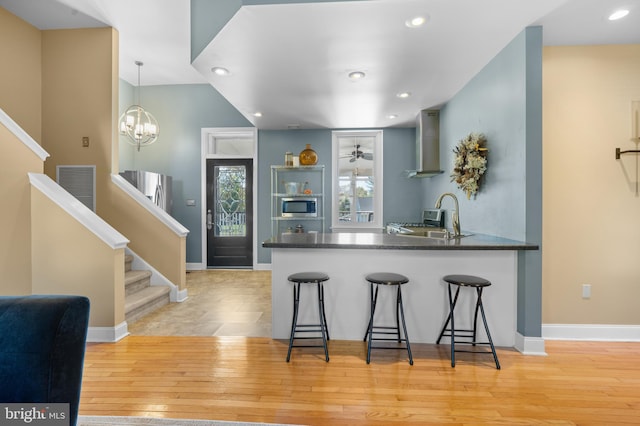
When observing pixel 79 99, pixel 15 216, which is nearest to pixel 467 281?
pixel 15 216

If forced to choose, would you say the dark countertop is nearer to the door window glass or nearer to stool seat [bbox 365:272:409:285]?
stool seat [bbox 365:272:409:285]

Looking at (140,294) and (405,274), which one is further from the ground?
(405,274)

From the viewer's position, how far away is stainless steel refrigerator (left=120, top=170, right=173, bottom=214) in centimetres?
465

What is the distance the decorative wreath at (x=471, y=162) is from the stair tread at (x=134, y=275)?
152 inches

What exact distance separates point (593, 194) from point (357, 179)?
11.4ft

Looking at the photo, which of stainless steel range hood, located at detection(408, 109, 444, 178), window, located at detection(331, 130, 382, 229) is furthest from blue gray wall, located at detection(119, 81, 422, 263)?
stainless steel range hood, located at detection(408, 109, 444, 178)

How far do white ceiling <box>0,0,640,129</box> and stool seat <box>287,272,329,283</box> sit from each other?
1.92m

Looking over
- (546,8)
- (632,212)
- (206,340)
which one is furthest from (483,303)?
(206,340)

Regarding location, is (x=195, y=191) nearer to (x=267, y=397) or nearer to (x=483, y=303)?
(x=267, y=397)

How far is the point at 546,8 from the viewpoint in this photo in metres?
2.23

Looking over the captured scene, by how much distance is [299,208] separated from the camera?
559 cm

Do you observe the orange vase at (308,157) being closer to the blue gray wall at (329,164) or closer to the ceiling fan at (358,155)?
the blue gray wall at (329,164)

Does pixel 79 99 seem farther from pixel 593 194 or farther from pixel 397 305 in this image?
pixel 593 194
